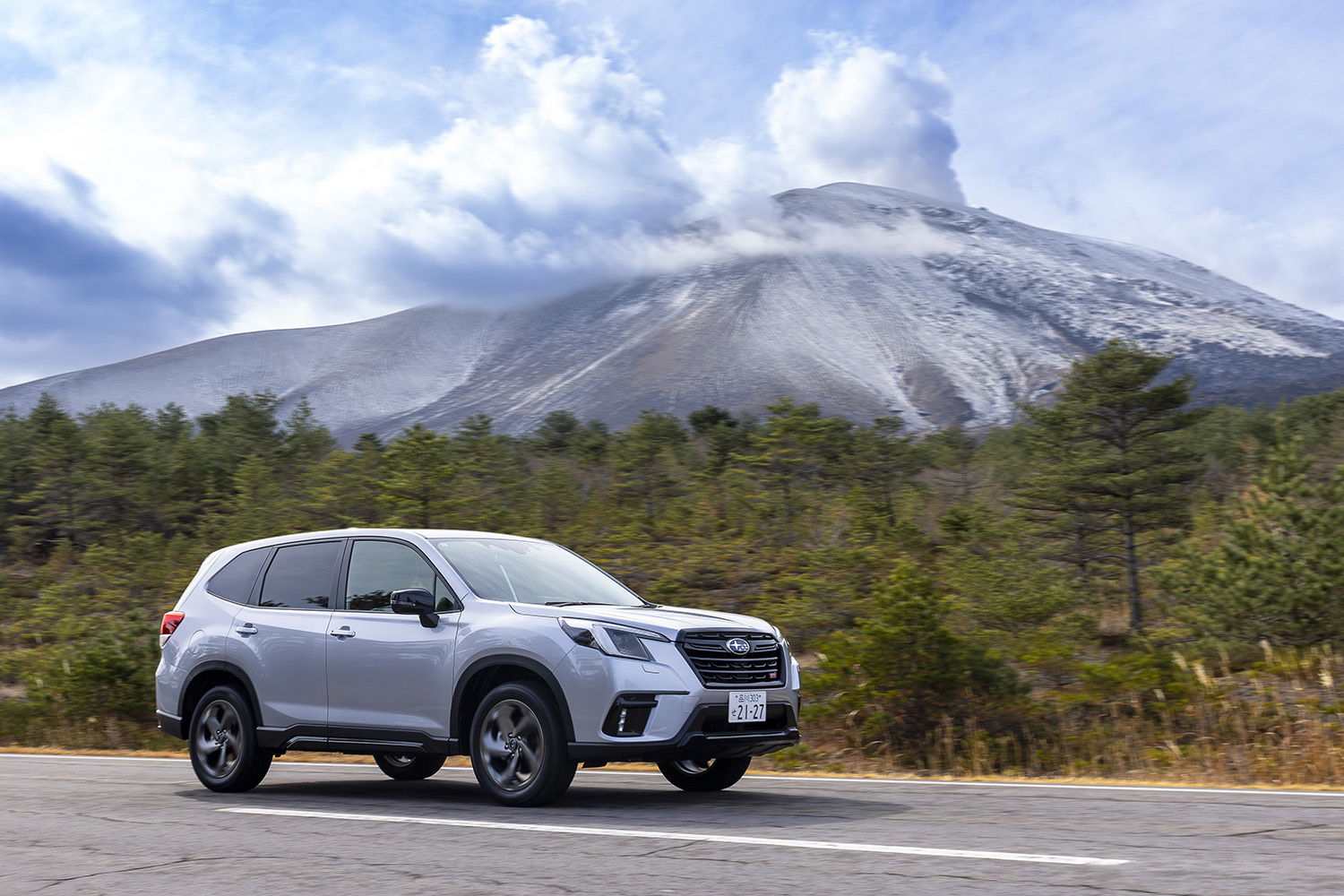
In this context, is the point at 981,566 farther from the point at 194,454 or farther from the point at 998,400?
the point at 998,400

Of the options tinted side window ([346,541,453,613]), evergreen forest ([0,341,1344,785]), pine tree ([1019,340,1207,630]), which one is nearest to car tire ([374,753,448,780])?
tinted side window ([346,541,453,613])

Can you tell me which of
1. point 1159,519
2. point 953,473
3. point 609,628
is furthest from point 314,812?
point 953,473

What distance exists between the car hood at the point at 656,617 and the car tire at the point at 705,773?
116cm

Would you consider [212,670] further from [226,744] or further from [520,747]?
[520,747]

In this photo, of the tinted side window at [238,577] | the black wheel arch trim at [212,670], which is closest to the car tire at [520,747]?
the black wheel arch trim at [212,670]

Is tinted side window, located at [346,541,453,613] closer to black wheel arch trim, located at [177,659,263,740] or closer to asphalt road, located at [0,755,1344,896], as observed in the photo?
black wheel arch trim, located at [177,659,263,740]

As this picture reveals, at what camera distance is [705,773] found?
860cm

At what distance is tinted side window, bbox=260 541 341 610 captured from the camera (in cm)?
885

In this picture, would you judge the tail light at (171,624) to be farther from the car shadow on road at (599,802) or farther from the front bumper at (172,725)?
the car shadow on road at (599,802)

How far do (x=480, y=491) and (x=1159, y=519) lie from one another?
55.8 ft

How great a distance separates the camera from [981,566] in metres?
24.3

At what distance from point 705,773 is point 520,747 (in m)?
1.63

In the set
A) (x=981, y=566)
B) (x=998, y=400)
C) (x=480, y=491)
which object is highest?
(x=998, y=400)

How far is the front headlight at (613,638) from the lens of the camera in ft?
23.7
